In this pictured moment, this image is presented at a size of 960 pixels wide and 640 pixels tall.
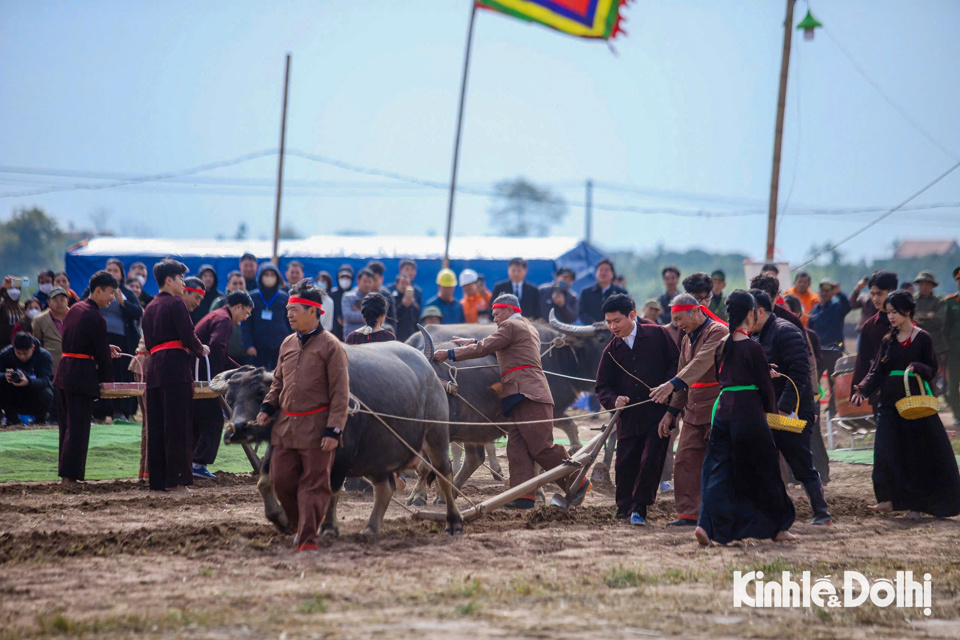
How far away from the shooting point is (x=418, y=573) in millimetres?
6660

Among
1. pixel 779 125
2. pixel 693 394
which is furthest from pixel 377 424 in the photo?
pixel 779 125

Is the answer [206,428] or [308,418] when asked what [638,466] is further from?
[206,428]

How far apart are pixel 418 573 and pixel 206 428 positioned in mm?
5544

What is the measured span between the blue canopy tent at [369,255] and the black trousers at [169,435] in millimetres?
11638

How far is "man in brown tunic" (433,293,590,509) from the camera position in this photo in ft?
31.4

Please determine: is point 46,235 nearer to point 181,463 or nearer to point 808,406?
point 181,463

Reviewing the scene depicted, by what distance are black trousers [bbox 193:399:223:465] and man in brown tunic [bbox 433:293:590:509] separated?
126 inches

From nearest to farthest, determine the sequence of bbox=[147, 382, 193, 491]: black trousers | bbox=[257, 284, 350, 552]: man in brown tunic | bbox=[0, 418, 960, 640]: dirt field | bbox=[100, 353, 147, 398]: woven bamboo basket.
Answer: bbox=[0, 418, 960, 640]: dirt field
bbox=[257, 284, 350, 552]: man in brown tunic
bbox=[147, 382, 193, 491]: black trousers
bbox=[100, 353, 147, 398]: woven bamboo basket

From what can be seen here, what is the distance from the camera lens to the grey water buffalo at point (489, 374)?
10180 millimetres

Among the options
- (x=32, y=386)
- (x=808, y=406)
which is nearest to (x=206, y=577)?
(x=808, y=406)

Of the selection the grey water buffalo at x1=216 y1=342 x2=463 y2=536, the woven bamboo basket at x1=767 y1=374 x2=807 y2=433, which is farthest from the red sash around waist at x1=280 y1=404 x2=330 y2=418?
the woven bamboo basket at x1=767 y1=374 x2=807 y2=433

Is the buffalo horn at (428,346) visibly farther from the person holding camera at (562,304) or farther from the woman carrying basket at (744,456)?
the person holding camera at (562,304)

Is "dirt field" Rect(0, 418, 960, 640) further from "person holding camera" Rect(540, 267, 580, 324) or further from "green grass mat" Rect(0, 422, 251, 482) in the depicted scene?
"person holding camera" Rect(540, 267, 580, 324)

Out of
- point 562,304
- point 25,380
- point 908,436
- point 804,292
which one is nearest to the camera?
point 908,436
